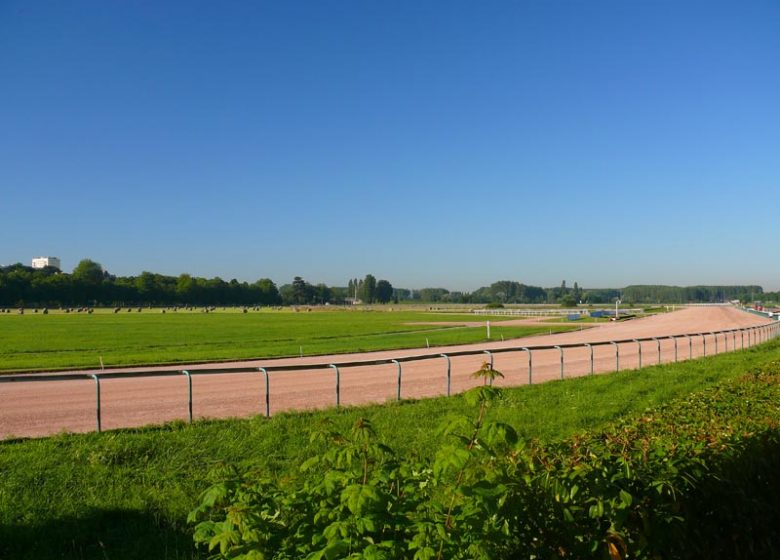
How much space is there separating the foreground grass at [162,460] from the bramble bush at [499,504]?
2.11 feet

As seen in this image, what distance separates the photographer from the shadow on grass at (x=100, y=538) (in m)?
5.35

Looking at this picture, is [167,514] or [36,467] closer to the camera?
[167,514]

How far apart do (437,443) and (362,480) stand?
5828 millimetres

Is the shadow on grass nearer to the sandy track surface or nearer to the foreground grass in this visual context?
the foreground grass

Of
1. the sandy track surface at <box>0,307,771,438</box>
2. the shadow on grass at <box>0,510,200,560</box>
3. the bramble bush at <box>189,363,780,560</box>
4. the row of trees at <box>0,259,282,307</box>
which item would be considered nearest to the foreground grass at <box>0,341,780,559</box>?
the shadow on grass at <box>0,510,200,560</box>

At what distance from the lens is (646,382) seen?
15.6 m

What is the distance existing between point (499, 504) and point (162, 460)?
22.2ft

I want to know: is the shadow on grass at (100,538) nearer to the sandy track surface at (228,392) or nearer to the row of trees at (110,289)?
the sandy track surface at (228,392)

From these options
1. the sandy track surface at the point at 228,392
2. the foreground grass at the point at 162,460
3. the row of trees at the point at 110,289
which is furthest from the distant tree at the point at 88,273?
the foreground grass at the point at 162,460

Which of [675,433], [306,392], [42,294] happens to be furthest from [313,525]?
[42,294]

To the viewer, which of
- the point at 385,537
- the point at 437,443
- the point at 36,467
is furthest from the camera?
the point at 437,443

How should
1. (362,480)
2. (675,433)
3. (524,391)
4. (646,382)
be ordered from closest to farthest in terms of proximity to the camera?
(362,480), (675,433), (524,391), (646,382)

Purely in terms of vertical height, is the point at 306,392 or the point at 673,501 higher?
the point at 673,501

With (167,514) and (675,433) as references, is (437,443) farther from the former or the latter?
(675,433)
